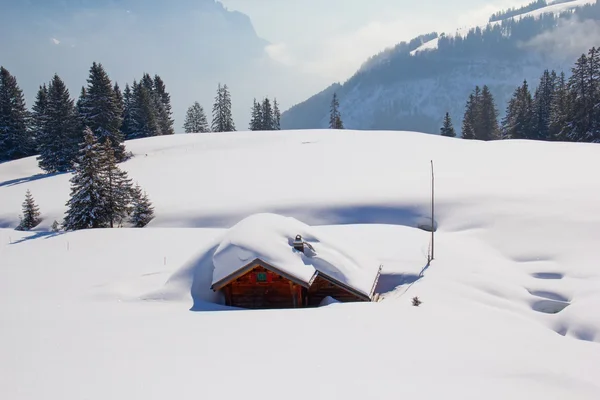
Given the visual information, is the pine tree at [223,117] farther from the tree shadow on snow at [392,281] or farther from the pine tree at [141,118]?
the tree shadow on snow at [392,281]

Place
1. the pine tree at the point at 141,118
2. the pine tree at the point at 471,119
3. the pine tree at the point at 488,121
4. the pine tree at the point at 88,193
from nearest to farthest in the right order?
the pine tree at the point at 88,193 < the pine tree at the point at 141,118 < the pine tree at the point at 471,119 < the pine tree at the point at 488,121

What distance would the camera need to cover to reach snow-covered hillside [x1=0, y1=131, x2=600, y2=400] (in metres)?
7.25

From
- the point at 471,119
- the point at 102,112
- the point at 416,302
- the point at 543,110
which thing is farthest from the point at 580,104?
the point at 102,112

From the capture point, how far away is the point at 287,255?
579 inches

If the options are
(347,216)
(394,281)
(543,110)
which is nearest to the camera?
(394,281)

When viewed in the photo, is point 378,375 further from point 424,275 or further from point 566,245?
point 566,245

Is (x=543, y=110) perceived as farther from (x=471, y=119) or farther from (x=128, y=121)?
(x=128, y=121)

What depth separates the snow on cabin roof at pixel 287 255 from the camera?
46.8ft

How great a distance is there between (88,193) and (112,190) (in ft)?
4.78

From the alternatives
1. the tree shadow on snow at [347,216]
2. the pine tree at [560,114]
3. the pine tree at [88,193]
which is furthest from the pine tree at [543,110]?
the pine tree at [88,193]

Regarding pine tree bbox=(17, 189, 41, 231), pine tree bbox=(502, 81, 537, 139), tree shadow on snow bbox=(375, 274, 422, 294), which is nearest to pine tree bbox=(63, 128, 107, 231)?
pine tree bbox=(17, 189, 41, 231)

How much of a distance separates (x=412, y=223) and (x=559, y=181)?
1212 centimetres

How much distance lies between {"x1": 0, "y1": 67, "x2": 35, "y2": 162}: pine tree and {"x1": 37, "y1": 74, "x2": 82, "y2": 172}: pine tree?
40.1 ft

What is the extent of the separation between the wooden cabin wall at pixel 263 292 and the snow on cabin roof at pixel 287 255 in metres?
0.62
